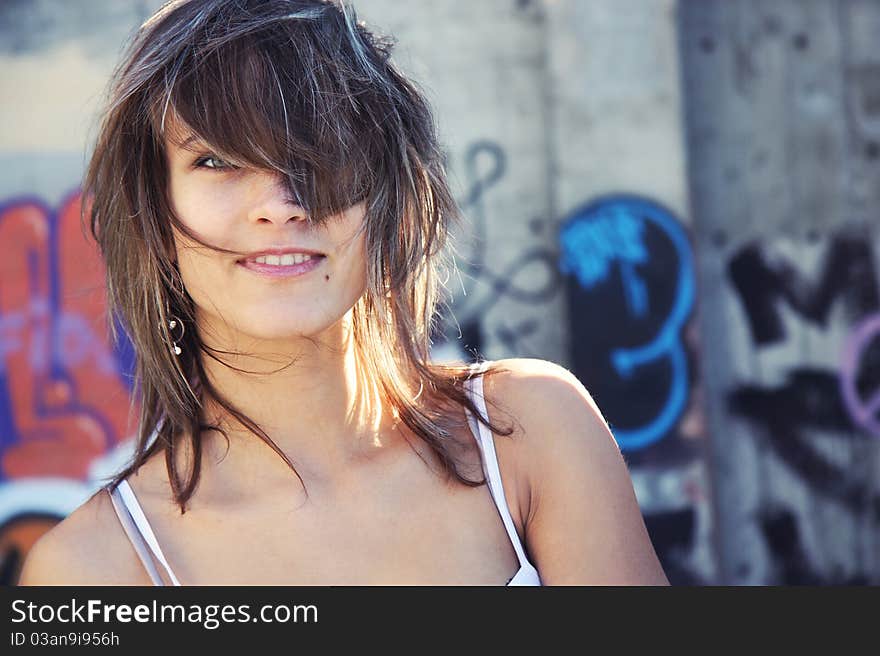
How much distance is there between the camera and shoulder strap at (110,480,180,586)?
1.74 meters

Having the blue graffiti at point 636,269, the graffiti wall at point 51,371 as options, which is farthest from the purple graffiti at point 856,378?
the graffiti wall at point 51,371

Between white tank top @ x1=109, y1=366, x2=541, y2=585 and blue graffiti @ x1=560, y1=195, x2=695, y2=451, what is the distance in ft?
9.98

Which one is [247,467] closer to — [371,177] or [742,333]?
[371,177]

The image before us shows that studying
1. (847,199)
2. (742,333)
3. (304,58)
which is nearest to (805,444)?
(742,333)

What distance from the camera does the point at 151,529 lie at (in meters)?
1.79

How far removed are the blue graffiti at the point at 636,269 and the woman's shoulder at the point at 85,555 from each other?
327cm

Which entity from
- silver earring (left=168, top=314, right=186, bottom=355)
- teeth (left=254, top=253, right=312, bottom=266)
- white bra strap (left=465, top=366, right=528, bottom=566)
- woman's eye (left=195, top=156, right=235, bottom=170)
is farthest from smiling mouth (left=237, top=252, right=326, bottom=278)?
white bra strap (left=465, top=366, right=528, bottom=566)

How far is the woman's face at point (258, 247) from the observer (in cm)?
168

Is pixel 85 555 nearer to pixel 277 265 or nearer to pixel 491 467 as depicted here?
pixel 277 265

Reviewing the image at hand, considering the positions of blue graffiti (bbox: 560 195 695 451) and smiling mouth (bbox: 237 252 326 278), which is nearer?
smiling mouth (bbox: 237 252 326 278)

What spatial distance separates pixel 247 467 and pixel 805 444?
13.0ft

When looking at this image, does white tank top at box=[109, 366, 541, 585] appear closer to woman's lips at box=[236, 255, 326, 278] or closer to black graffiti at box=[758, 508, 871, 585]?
woman's lips at box=[236, 255, 326, 278]

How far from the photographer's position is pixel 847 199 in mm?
5234

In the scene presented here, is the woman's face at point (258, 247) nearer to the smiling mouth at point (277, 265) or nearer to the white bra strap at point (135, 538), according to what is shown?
the smiling mouth at point (277, 265)
